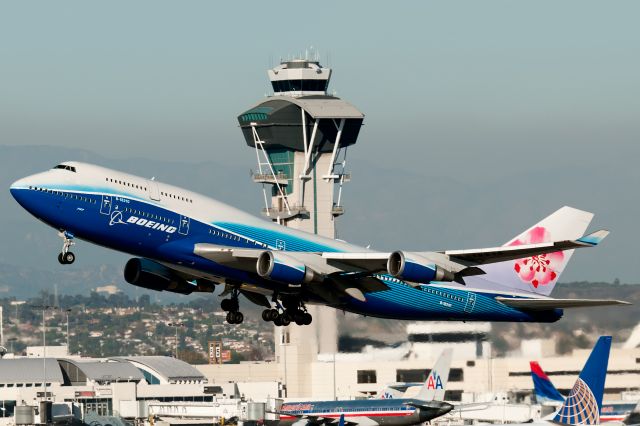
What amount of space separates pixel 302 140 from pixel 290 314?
107m

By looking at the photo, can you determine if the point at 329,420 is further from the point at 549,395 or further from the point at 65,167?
the point at 65,167

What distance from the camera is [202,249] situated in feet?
184

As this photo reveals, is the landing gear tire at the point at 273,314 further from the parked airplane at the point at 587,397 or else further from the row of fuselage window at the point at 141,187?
the parked airplane at the point at 587,397

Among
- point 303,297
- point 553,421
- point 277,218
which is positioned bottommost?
point 553,421

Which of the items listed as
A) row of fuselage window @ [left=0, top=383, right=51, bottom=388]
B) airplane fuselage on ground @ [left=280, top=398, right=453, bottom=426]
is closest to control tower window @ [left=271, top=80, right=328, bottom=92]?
row of fuselage window @ [left=0, top=383, right=51, bottom=388]

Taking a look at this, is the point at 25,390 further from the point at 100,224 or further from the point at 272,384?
the point at 100,224

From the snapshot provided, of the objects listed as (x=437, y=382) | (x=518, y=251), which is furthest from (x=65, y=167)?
(x=437, y=382)

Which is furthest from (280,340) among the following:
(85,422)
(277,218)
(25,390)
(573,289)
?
(85,422)

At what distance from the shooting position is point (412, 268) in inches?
2256

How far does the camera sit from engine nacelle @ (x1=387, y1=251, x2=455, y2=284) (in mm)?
57281

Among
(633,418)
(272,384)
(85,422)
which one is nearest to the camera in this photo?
(633,418)

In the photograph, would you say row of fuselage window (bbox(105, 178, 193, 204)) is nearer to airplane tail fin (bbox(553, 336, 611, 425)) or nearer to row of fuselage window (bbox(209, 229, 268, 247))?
row of fuselage window (bbox(209, 229, 268, 247))

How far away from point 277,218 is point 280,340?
51.0 feet

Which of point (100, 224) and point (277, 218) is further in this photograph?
point (277, 218)
